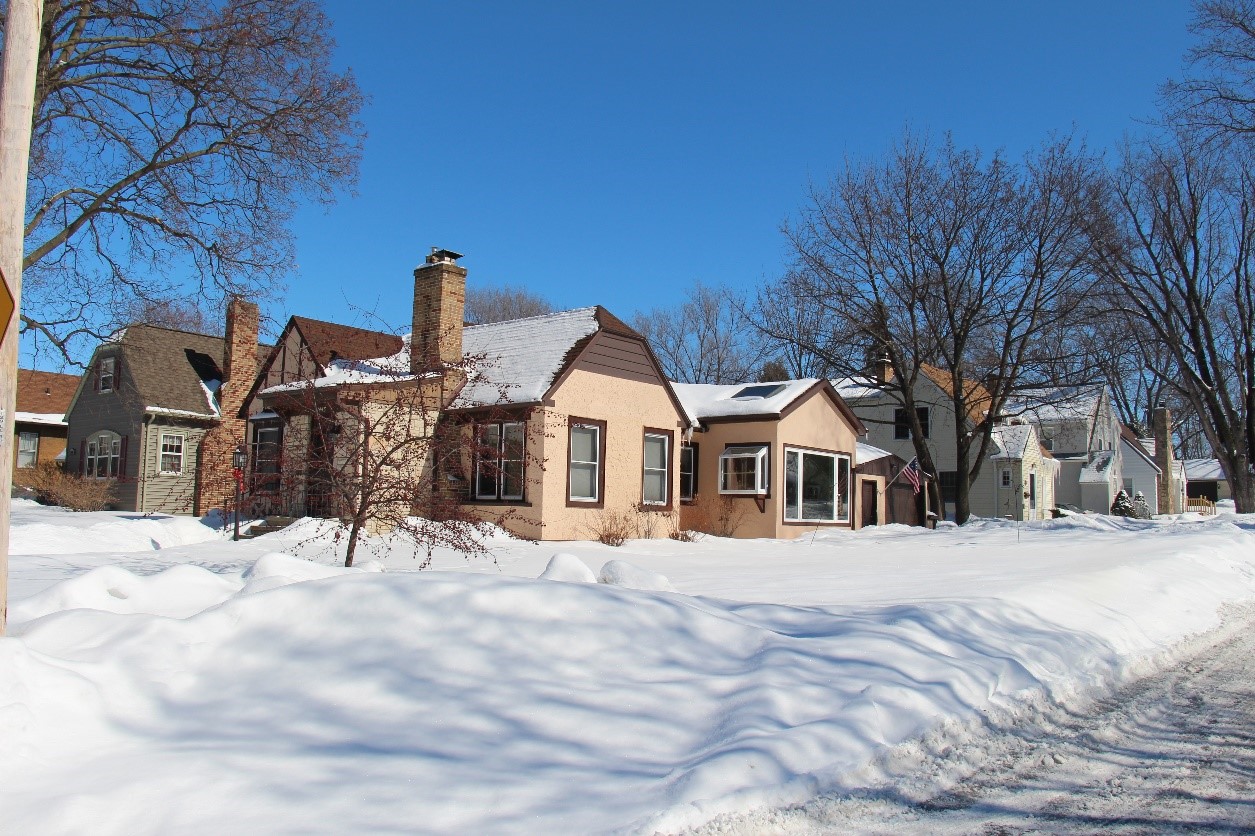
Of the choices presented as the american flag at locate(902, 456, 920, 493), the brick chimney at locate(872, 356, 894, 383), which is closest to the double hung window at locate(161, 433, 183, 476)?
the brick chimney at locate(872, 356, 894, 383)

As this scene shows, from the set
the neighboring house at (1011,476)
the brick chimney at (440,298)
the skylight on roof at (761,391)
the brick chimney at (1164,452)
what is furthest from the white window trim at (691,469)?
the brick chimney at (1164,452)

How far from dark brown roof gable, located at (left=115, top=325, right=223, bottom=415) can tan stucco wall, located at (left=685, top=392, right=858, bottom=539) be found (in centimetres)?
1691

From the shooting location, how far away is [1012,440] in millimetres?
42000

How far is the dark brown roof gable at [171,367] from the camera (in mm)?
30047

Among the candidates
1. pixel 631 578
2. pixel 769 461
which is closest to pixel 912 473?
pixel 769 461

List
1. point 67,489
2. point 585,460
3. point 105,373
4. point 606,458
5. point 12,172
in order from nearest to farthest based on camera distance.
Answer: point 12,172 < point 585,460 < point 606,458 < point 67,489 < point 105,373

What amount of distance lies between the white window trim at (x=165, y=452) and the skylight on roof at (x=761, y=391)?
58.3 ft

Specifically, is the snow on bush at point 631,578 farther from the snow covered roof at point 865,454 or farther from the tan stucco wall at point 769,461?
the snow covered roof at point 865,454

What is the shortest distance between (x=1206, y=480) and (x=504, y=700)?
79.6 meters

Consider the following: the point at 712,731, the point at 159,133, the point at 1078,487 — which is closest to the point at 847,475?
the point at 159,133

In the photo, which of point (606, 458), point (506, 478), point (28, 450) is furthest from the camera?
point (28, 450)

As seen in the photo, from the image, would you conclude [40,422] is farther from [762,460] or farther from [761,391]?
[762,460]

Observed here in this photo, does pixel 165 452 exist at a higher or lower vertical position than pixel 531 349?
lower

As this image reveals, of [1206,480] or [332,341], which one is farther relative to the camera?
[1206,480]
